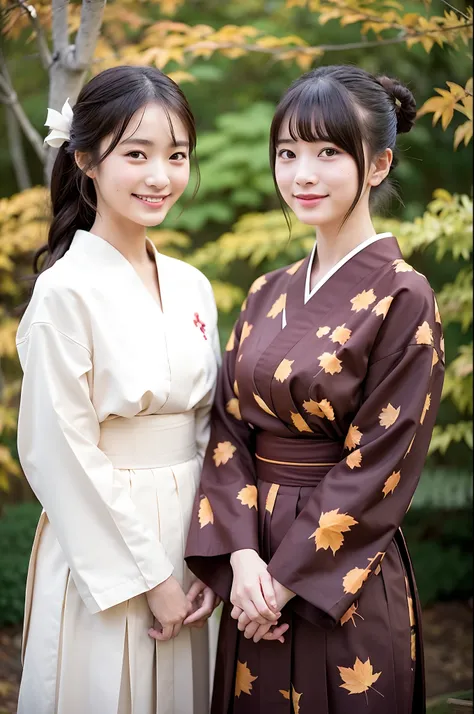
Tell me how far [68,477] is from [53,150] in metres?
1.73

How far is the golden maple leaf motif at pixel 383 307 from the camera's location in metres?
2.31

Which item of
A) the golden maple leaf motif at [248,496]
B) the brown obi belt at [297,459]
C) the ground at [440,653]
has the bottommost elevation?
the ground at [440,653]

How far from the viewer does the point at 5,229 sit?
477 centimetres

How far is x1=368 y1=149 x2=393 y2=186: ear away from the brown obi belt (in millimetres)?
867

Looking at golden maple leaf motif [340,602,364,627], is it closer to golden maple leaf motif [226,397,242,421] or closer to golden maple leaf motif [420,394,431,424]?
golden maple leaf motif [420,394,431,424]

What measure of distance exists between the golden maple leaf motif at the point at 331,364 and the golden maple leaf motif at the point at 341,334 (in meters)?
0.05

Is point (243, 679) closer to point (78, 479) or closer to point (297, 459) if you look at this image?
point (297, 459)

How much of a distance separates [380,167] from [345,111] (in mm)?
247

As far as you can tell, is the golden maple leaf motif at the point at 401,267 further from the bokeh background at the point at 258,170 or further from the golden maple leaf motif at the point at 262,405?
the bokeh background at the point at 258,170

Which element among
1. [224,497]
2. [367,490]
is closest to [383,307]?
[367,490]

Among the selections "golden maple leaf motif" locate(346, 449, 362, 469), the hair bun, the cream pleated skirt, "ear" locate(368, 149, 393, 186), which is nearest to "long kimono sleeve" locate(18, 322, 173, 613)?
the cream pleated skirt

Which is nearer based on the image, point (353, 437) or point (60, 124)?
point (353, 437)

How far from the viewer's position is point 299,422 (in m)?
2.42

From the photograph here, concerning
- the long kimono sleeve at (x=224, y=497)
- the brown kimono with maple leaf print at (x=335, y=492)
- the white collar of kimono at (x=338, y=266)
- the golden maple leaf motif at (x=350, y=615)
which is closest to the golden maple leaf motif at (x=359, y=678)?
the brown kimono with maple leaf print at (x=335, y=492)
